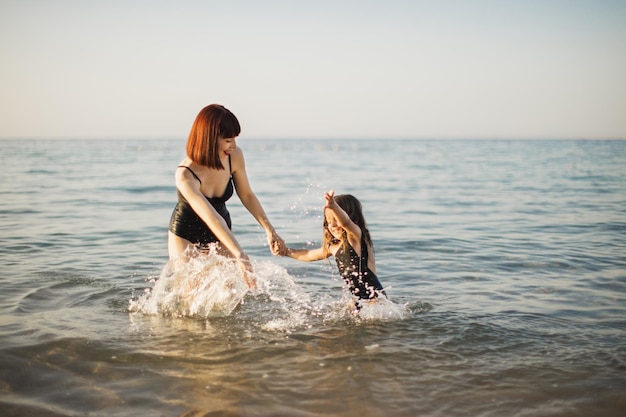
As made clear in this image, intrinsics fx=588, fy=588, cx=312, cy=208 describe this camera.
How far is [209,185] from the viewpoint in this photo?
548 cm

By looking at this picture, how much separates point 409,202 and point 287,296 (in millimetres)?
9994

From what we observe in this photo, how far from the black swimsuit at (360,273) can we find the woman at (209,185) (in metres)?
0.67

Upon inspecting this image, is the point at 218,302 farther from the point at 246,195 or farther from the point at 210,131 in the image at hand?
the point at 210,131

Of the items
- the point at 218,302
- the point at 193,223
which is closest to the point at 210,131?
the point at 193,223

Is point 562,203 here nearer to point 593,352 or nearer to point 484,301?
point 484,301

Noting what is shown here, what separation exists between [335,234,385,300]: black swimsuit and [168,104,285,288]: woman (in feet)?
2.19

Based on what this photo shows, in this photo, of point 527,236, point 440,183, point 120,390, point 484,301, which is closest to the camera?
point 120,390

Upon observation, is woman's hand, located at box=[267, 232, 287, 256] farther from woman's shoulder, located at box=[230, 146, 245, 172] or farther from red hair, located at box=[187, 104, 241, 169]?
red hair, located at box=[187, 104, 241, 169]

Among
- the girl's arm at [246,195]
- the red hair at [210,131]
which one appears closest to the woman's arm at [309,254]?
the girl's arm at [246,195]

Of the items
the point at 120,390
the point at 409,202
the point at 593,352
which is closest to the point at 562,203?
the point at 409,202

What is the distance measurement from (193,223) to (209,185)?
15.8 inches

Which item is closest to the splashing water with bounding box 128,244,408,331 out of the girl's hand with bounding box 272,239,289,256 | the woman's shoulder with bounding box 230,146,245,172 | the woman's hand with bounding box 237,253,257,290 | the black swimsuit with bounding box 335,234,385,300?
the black swimsuit with bounding box 335,234,385,300

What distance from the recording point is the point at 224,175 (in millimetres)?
5613

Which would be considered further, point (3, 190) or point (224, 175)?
point (3, 190)
